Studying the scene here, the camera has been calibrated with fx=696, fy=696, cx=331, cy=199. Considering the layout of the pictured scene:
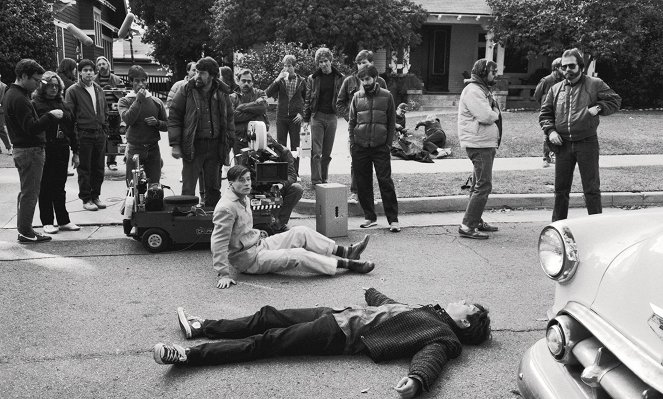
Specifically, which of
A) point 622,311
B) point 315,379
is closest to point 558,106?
point 315,379

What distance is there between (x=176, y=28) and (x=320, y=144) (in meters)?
27.1

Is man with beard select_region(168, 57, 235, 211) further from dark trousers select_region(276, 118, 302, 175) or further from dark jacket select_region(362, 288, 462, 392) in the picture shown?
dark jacket select_region(362, 288, 462, 392)

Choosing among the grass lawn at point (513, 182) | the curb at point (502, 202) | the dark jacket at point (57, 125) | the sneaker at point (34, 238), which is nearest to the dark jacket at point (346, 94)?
the grass lawn at point (513, 182)

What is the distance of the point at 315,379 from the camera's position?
4.17 metres

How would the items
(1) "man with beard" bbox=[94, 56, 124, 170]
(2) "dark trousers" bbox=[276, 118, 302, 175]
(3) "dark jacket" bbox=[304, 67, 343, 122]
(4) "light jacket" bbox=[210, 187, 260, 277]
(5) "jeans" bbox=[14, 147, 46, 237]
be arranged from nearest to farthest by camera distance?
(4) "light jacket" bbox=[210, 187, 260, 277], (5) "jeans" bbox=[14, 147, 46, 237], (3) "dark jacket" bbox=[304, 67, 343, 122], (2) "dark trousers" bbox=[276, 118, 302, 175], (1) "man with beard" bbox=[94, 56, 124, 170]

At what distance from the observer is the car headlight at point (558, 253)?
9.89 feet

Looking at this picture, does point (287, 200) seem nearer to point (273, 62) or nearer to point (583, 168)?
point (583, 168)

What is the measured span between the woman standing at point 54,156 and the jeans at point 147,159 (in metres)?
0.86

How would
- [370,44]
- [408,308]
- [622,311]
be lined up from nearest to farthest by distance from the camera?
[622,311], [408,308], [370,44]

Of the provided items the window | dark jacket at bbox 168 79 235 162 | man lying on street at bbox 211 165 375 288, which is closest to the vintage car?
man lying on street at bbox 211 165 375 288

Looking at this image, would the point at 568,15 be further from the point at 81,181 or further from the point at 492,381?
the point at 492,381

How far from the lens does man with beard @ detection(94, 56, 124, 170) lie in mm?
11117

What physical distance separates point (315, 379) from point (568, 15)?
22426 millimetres

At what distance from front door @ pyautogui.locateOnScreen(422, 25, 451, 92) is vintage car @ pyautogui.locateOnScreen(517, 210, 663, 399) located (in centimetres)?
2551
